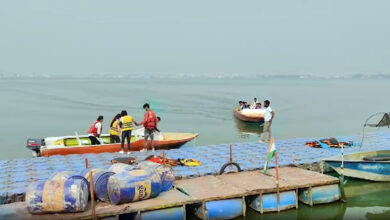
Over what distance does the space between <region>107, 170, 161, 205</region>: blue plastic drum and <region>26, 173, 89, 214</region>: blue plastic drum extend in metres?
0.63

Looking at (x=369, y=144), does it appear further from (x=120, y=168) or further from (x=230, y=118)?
(x=230, y=118)

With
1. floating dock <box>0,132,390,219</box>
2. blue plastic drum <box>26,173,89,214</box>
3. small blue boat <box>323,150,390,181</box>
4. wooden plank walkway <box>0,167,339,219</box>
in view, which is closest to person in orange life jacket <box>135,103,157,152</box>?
floating dock <box>0,132,390,219</box>

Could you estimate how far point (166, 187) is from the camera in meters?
9.29

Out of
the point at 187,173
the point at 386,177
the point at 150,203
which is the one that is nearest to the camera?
the point at 150,203

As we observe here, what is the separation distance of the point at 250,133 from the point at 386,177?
16.0 meters

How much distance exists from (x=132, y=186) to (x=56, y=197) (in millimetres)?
1470

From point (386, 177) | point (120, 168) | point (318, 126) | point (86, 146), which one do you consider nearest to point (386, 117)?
point (386, 177)

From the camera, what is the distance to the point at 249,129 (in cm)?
2938

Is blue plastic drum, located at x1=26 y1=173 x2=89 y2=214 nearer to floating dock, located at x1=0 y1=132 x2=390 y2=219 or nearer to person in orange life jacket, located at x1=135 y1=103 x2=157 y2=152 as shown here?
floating dock, located at x1=0 y1=132 x2=390 y2=219

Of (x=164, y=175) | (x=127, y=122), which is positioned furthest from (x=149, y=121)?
(x=164, y=175)

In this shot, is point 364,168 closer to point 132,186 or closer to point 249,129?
point 132,186

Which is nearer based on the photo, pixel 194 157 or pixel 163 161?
pixel 163 161

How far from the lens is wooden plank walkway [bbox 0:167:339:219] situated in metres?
8.02

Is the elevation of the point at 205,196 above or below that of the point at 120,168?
below
